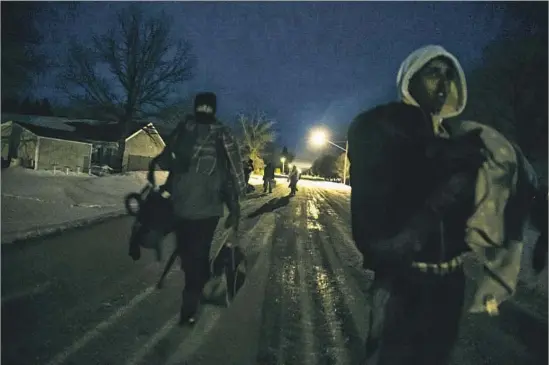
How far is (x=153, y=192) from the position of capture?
235 cm

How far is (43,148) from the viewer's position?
2.96m

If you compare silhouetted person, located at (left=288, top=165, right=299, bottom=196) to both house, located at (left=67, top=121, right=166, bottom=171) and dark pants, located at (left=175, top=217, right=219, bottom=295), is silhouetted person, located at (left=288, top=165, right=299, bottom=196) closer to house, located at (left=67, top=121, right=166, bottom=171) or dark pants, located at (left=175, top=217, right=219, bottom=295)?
dark pants, located at (left=175, top=217, right=219, bottom=295)

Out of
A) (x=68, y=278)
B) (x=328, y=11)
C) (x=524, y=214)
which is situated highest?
(x=328, y=11)

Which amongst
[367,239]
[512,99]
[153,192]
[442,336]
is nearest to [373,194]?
[367,239]

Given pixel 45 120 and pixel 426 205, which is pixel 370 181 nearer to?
pixel 426 205

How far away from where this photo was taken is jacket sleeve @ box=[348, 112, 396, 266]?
1.64 metres

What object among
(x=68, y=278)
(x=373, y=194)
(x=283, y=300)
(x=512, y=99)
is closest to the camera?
(x=373, y=194)

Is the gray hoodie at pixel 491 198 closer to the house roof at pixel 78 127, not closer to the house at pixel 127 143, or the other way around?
the house at pixel 127 143

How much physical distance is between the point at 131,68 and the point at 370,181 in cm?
151

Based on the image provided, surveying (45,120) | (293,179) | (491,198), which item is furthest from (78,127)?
(491,198)

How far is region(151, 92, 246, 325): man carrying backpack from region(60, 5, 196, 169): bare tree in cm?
22

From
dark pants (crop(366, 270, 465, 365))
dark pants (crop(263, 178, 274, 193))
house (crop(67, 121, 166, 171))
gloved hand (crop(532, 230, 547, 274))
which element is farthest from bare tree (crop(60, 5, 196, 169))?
gloved hand (crop(532, 230, 547, 274))

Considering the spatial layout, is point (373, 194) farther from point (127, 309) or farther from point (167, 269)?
point (127, 309)

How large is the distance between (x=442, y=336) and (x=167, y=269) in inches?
58.1
